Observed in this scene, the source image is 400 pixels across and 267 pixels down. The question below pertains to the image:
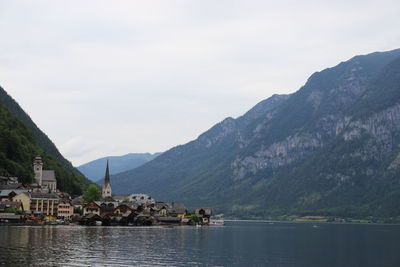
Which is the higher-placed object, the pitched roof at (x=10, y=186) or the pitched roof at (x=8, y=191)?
the pitched roof at (x=10, y=186)

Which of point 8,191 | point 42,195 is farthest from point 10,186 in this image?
point 42,195

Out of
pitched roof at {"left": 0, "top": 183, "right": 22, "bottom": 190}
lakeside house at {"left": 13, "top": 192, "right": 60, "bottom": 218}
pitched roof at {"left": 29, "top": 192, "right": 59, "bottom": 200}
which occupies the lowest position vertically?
lakeside house at {"left": 13, "top": 192, "right": 60, "bottom": 218}

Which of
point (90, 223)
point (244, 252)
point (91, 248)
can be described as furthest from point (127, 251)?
point (90, 223)

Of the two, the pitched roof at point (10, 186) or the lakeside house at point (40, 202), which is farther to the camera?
the pitched roof at point (10, 186)

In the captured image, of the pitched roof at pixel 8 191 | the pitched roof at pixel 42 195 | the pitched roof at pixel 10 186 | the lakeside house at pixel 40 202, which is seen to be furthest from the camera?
the pitched roof at pixel 42 195

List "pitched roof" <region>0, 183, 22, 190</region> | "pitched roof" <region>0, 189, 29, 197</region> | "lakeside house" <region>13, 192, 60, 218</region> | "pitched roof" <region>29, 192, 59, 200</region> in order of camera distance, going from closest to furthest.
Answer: "pitched roof" <region>0, 189, 29, 197</region> < "lakeside house" <region>13, 192, 60, 218</region> < "pitched roof" <region>0, 183, 22, 190</region> < "pitched roof" <region>29, 192, 59, 200</region>

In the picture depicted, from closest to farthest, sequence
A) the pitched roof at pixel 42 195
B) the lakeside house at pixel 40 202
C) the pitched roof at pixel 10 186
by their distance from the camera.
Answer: the lakeside house at pixel 40 202, the pitched roof at pixel 10 186, the pitched roof at pixel 42 195

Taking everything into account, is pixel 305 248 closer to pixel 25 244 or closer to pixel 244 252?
pixel 244 252

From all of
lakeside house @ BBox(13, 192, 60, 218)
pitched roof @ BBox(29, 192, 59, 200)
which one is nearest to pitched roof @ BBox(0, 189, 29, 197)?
lakeside house @ BBox(13, 192, 60, 218)

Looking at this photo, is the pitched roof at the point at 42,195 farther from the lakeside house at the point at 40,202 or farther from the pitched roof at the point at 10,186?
the pitched roof at the point at 10,186

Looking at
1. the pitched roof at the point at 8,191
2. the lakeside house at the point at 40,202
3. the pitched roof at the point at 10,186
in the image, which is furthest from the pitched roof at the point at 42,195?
the pitched roof at the point at 10,186

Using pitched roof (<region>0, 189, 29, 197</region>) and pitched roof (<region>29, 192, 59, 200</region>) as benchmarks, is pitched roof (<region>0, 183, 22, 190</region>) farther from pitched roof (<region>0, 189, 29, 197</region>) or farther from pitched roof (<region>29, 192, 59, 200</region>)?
pitched roof (<region>29, 192, 59, 200</region>)

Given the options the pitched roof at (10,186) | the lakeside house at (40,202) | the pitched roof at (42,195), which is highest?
the pitched roof at (10,186)

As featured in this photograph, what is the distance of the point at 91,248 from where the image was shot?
87.9m
